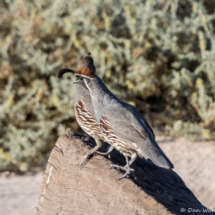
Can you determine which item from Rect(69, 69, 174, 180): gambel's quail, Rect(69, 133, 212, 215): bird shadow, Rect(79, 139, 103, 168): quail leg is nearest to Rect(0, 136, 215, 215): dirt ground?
Rect(69, 133, 212, 215): bird shadow

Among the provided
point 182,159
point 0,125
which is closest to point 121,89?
point 182,159

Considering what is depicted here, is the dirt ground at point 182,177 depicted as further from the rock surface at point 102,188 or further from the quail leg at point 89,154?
the quail leg at point 89,154

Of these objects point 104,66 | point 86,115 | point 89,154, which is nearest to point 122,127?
point 89,154

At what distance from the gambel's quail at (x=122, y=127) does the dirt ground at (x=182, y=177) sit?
260cm

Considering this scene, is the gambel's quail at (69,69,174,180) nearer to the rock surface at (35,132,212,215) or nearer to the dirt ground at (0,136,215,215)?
the rock surface at (35,132,212,215)

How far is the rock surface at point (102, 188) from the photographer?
2.73 metres

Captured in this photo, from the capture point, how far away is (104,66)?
6.58 metres

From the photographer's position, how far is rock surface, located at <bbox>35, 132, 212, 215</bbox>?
273cm

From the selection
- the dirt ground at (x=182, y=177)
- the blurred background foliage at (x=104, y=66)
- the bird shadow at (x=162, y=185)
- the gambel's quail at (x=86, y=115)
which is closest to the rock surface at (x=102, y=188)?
the bird shadow at (x=162, y=185)

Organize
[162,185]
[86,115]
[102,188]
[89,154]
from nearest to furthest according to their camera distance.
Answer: [102,188]
[162,185]
[89,154]
[86,115]

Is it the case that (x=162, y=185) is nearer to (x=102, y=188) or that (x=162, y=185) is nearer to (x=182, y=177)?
(x=102, y=188)

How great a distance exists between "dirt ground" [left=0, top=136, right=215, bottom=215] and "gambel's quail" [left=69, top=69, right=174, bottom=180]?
260 cm

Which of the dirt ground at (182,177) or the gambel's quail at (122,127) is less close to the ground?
the gambel's quail at (122,127)

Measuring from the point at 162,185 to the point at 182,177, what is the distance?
100 inches
